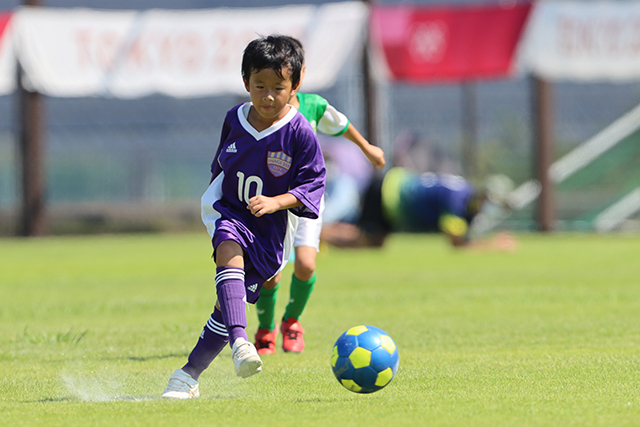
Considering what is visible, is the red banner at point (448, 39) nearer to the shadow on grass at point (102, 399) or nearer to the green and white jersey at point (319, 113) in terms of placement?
the green and white jersey at point (319, 113)

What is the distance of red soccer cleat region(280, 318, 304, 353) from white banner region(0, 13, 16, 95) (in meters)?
12.7

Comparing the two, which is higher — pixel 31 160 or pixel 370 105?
pixel 370 105

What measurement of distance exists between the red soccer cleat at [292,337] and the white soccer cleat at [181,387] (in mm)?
1266

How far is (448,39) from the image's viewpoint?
1641 centimetres

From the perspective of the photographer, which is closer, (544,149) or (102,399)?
(102,399)

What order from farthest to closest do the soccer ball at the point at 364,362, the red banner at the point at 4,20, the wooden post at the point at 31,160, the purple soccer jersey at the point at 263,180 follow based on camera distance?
the wooden post at the point at 31,160 < the red banner at the point at 4,20 < the purple soccer jersey at the point at 263,180 < the soccer ball at the point at 364,362

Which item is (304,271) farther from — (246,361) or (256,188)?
(246,361)

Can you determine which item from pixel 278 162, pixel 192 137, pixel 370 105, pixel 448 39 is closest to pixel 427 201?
pixel 448 39

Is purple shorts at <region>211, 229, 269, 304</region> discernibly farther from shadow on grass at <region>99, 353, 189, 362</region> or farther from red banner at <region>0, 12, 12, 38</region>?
red banner at <region>0, 12, 12, 38</region>

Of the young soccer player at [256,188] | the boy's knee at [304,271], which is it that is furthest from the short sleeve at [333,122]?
the young soccer player at [256,188]

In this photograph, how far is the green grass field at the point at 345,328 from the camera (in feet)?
10.6

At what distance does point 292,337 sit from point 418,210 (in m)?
9.11

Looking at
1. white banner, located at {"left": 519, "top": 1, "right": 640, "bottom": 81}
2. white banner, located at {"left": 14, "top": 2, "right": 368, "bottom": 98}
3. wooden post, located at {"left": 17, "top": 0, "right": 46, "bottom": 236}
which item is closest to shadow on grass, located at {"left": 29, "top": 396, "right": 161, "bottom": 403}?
white banner, located at {"left": 14, "top": 2, "right": 368, "bottom": 98}

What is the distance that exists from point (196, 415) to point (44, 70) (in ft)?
46.3
